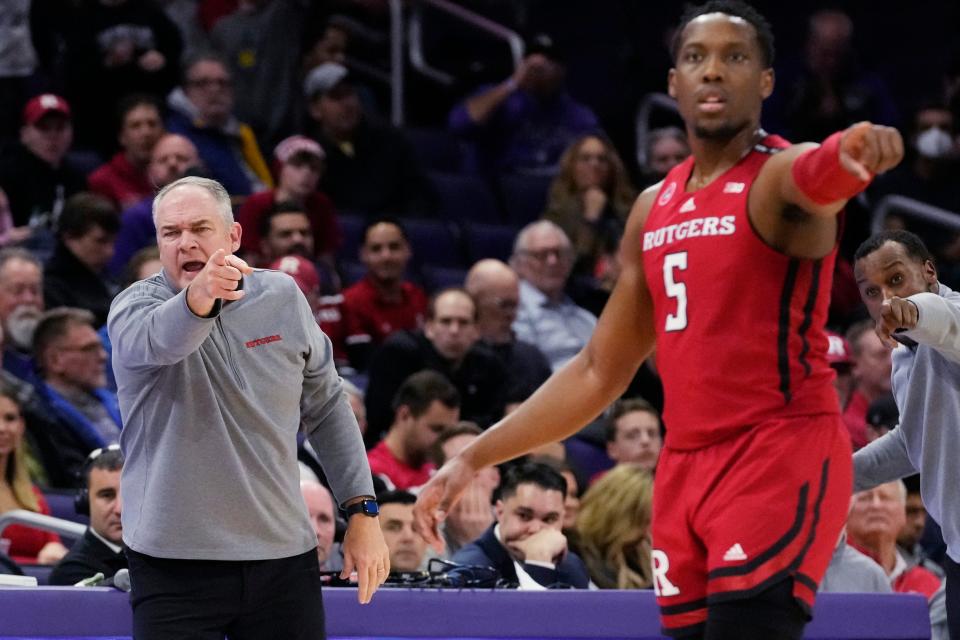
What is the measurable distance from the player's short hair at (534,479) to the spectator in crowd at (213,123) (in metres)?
3.92

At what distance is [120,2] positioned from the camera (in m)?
9.90

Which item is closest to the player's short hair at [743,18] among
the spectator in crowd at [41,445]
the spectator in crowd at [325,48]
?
the spectator in crowd at [41,445]

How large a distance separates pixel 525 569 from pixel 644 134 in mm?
6286

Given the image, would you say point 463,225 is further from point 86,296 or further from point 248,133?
point 86,296

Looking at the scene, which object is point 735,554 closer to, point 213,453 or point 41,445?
→ point 213,453

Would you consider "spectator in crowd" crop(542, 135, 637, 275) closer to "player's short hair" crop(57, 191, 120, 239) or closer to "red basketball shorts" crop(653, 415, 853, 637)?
"player's short hair" crop(57, 191, 120, 239)

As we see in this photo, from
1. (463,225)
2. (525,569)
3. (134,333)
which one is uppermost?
(463,225)

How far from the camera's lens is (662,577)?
3.29 metres

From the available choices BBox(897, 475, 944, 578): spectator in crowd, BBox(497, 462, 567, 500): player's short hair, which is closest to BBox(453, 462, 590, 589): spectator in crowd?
BBox(497, 462, 567, 500): player's short hair

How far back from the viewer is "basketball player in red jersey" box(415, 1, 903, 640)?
315 cm

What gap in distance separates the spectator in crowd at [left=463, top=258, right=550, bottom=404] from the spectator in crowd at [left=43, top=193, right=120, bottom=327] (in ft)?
5.96

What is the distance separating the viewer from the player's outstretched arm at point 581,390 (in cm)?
359

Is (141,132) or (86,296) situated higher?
(141,132)

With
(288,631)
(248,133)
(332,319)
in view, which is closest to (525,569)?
(288,631)
